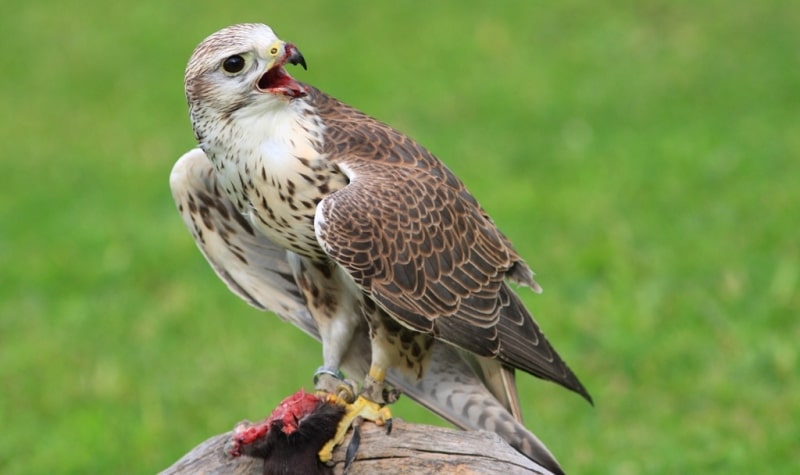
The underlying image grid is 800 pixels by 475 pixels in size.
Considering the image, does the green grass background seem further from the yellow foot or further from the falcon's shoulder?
the yellow foot

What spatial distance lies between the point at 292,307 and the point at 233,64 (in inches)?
40.5

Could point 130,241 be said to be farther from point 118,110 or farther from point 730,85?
point 730,85

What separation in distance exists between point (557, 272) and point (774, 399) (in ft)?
5.36

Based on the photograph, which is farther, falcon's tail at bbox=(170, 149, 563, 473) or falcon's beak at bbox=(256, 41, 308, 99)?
falcon's tail at bbox=(170, 149, 563, 473)

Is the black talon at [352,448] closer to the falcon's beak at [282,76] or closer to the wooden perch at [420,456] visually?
the wooden perch at [420,456]

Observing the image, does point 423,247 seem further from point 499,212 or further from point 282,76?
point 499,212

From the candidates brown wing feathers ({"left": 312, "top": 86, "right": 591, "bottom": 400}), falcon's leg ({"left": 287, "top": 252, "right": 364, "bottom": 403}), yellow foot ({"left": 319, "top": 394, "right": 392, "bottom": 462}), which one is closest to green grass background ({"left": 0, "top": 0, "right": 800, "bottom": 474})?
brown wing feathers ({"left": 312, "top": 86, "right": 591, "bottom": 400})

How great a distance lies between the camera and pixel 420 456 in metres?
3.73

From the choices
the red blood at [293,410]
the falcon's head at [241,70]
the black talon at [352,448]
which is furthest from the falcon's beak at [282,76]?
the black talon at [352,448]

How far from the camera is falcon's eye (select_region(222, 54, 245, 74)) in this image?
3570 mm

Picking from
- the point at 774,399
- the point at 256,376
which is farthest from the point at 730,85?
the point at 256,376

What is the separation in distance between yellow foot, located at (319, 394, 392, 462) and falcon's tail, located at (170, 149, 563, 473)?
0.29 m

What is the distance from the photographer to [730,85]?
31.5 feet

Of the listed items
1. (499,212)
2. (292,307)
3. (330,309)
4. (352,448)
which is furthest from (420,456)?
(499,212)
